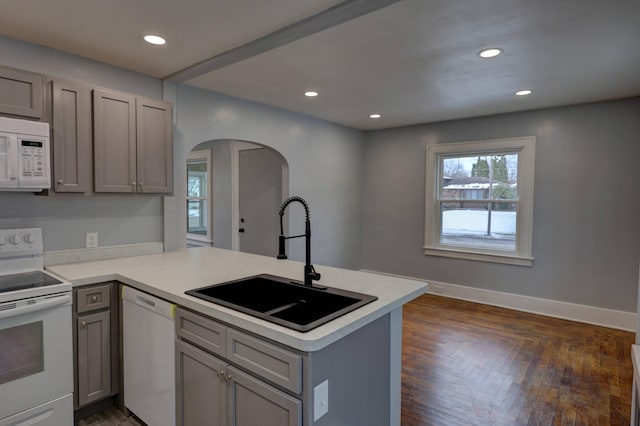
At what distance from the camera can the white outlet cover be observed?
1.34 metres

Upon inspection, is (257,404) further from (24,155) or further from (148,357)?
(24,155)

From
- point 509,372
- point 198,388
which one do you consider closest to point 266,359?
point 198,388

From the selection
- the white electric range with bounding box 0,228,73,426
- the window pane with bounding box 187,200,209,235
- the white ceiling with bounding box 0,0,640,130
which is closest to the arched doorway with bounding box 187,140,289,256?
the window pane with bounding box 187,200,209,235

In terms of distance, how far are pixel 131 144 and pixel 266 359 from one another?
2.08 metres

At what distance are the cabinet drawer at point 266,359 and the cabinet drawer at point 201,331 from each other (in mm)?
61

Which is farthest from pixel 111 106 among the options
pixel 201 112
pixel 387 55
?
pixel 387 55

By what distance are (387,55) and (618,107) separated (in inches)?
115

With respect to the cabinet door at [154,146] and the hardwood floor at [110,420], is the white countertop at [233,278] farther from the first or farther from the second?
the hardwood floor at [110,420]

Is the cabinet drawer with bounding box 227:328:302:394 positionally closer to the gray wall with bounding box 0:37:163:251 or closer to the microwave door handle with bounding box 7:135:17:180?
the microwave door handle with bounding box 7:135:17:180

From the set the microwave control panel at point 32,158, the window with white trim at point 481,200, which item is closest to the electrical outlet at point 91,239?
the microwave control panel at point 32,158

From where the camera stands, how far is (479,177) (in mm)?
4801

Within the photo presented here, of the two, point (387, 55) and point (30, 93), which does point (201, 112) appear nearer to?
point (30, 93)

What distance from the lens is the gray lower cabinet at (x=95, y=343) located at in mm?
2186

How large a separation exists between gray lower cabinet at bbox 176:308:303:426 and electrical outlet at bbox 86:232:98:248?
1.43 meters
